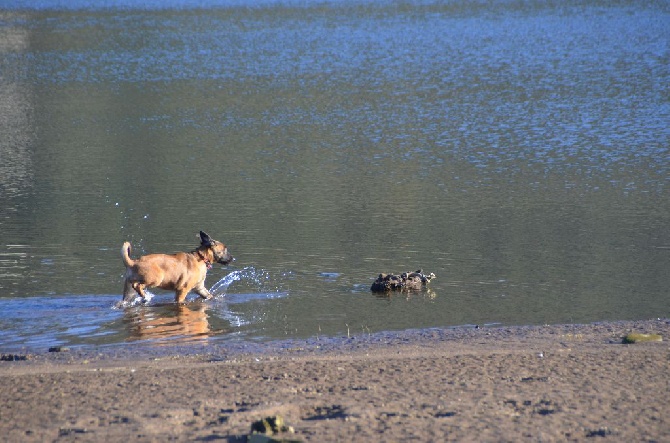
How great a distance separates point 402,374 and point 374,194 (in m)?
10.3

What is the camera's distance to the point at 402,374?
9.03 m

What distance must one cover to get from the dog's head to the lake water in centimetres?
43

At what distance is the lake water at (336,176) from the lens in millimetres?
12703

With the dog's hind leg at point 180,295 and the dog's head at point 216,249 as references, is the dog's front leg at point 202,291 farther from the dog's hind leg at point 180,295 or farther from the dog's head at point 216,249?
the dog's head at point 216,249

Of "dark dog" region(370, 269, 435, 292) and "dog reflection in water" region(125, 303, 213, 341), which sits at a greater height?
"dark dog" region(370, 269, 435, 292)

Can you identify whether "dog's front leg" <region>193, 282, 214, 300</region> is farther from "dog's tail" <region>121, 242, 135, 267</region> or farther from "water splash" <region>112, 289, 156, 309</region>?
"dog's tail" <region>121, 242, 135, 267</region>

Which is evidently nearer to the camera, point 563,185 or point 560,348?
Answer: point 560,348

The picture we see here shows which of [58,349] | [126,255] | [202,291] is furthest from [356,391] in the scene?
[202,291]

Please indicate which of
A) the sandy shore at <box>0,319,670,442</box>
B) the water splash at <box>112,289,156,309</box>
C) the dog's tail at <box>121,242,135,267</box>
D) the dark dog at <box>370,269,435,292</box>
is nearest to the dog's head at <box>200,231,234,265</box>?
the water splash at <box>112,289,156,309</box>

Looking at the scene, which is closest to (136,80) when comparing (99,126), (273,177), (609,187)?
(99,126)

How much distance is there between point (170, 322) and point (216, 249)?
1479 millimetres

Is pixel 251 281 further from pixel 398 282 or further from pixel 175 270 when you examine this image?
pixel 398 282

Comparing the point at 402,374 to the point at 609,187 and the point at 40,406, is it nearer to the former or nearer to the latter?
the point at 40,406

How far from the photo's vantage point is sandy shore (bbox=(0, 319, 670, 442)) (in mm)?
7523
